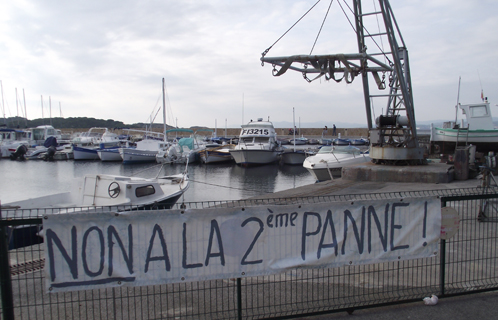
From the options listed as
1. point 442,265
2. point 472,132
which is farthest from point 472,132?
point 442,265

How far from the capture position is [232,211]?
397 centimetres

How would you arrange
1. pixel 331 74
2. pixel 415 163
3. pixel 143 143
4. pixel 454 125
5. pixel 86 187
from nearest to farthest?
pixel 86 187 < pixel 331 74 < pixel 415 163 < pixel 454 125 < pixel 143 143

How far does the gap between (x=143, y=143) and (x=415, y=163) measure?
122ft

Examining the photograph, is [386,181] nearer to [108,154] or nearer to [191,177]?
[191,177]

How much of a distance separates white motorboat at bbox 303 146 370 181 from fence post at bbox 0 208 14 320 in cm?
2077

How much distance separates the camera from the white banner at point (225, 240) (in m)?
3.72

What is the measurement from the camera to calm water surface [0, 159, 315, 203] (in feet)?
85.8

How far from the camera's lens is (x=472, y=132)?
22.8m

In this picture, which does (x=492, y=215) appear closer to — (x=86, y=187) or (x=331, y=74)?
(x=331, y=74)

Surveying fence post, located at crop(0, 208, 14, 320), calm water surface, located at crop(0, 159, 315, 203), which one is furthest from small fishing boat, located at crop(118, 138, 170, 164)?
fence post, located at crop(0, 208, 14, 320)

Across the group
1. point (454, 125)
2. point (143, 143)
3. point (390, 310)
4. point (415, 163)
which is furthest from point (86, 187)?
point (143, 143)

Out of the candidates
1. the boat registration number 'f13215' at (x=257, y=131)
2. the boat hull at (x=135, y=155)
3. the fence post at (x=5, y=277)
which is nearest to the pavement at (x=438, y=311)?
the fence post at (x=5, y=277)

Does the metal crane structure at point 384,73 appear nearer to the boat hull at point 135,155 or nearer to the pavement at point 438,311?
the pavement at point 438,311

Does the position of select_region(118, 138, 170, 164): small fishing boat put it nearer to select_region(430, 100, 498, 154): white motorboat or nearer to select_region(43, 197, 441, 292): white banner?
select_region(430, 100, 498, 154): white motorboat
